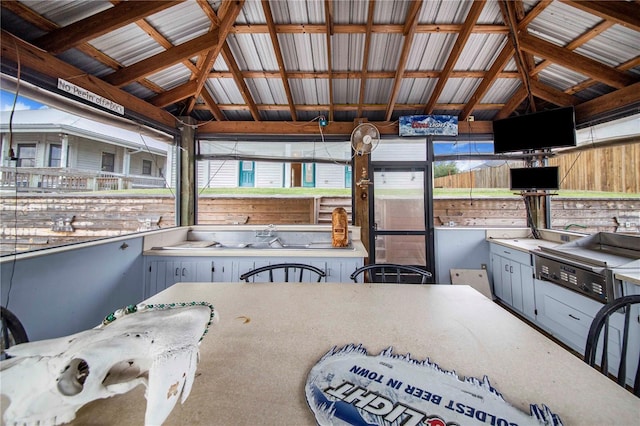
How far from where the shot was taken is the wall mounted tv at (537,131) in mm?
2891

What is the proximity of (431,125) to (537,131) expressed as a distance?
1.33m

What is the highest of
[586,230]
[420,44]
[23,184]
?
[420,44]

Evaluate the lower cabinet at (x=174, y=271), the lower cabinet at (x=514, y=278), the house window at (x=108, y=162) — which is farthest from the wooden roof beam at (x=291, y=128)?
the lower cabinet at (x=174, y=271)

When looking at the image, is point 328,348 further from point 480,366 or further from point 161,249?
point 161,249

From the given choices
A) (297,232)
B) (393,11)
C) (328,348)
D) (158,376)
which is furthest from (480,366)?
(393,11)

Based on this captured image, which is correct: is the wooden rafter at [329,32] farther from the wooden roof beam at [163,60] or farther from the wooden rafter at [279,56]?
the wooden roof beam at [163,60]

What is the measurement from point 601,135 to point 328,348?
4444mm

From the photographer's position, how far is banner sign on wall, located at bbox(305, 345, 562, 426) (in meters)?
0.58

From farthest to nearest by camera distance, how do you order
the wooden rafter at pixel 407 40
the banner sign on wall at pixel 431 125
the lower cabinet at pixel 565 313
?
the banner sign on wall at pixel 431 125 → the wooden rafter at pixel 407 40 → the lower cabinet at pixel 565 313

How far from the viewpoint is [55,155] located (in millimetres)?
2061

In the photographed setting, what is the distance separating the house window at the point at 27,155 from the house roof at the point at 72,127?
0.38ft

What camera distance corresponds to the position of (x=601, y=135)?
2996 millimetres

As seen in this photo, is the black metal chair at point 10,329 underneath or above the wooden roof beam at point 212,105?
underneath

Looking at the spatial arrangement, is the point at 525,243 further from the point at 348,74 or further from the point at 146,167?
the point at 146,167
